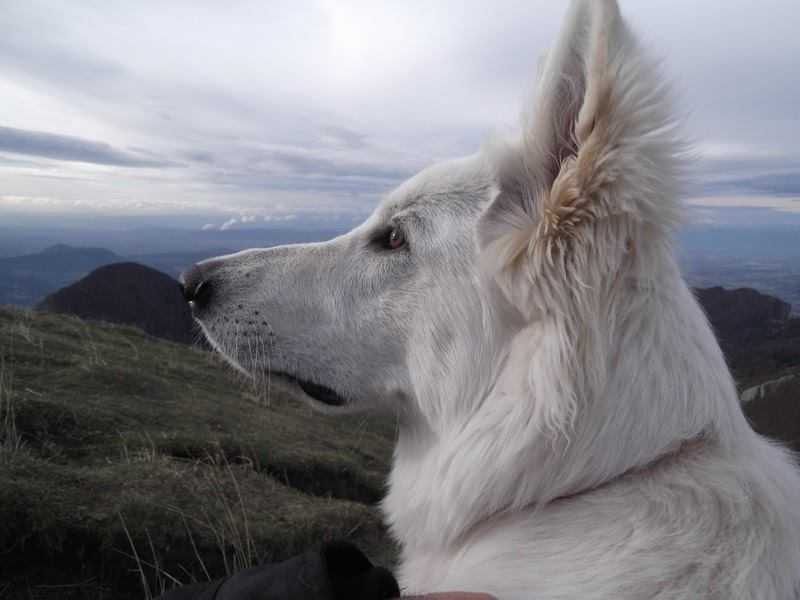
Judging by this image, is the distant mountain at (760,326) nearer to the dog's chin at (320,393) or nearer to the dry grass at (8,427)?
the dog's chin at (320,393)

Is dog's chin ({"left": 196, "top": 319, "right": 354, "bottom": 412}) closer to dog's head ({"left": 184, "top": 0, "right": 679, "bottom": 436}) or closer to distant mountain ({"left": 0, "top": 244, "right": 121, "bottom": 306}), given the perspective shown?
dog's head ({"left": 184, "top": 0, "right": 679, "bottom": 436})

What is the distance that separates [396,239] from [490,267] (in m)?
0.60

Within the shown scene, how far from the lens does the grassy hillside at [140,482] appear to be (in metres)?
3.24

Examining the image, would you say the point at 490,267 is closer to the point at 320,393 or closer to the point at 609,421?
the point at 609,421

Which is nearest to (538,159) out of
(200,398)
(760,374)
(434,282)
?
(434,282)

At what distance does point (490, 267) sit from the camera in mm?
2504

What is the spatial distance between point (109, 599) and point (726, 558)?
→ 299cm

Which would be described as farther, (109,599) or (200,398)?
(200,398)

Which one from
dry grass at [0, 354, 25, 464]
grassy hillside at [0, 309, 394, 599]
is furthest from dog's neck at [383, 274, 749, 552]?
dry grass at [0, 354, 25, 464]

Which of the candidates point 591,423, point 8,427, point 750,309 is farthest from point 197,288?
point 750,309

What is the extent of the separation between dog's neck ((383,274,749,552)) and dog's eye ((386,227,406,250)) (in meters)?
0.80

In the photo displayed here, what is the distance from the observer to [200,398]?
7195 mm

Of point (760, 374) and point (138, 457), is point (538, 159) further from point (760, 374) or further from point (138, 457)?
point (760, 374)

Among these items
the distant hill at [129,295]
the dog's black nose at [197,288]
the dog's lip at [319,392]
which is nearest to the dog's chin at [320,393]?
the dog's lip at [319,392]
